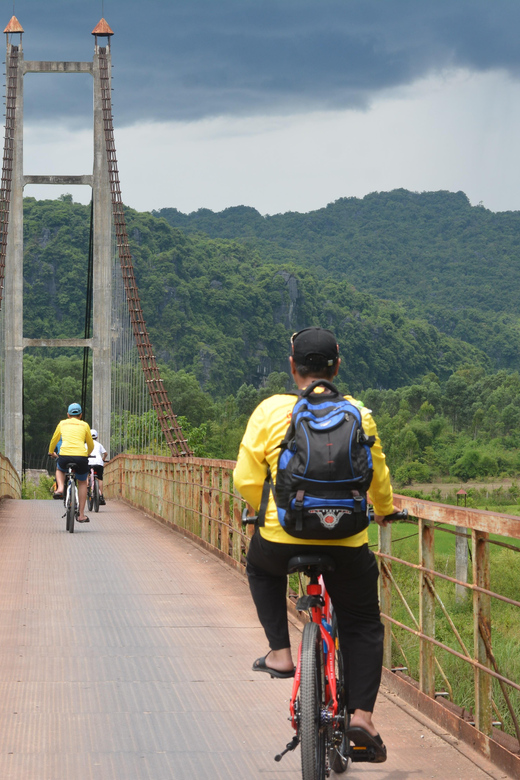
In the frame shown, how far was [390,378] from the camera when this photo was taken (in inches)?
4220

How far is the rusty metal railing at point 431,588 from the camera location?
333 centimetres

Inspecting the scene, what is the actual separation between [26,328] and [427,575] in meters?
67.6

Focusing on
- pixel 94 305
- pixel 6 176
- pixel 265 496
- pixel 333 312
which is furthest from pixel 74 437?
pixel 333 312

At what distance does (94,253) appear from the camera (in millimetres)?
28234

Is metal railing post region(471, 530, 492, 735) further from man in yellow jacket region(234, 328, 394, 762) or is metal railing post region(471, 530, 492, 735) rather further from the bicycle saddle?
the bicycle saddle

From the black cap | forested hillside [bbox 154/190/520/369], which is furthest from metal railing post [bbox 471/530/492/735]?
forested hillside [bbox 154/190/520/369]

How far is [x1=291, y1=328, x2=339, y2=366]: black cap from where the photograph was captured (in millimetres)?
3008

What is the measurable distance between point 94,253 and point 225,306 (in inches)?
2902

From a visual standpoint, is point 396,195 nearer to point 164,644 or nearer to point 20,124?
point 20,124

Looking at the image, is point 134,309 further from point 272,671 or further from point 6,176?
point 272,671

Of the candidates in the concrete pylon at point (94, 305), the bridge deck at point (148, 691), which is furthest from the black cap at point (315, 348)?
the concrete pylon at point (94, 305)

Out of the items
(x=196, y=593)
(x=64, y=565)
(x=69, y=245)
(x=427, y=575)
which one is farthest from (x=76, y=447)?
(x=69, y=245)

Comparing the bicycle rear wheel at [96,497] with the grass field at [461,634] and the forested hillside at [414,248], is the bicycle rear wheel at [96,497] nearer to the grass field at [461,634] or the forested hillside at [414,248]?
the grass field at [461,634]

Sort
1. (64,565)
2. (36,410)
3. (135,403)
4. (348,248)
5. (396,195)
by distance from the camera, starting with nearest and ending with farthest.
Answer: (64,565) < (135,403) < (36,410) < (348,248) < (396,195)
